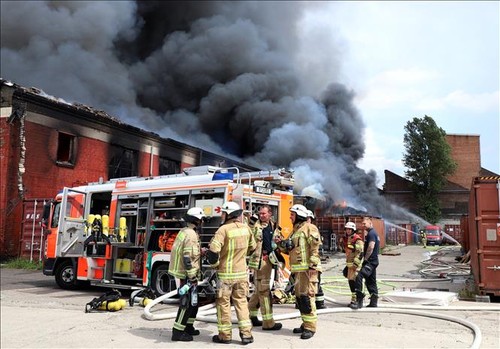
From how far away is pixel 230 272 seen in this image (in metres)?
4.91

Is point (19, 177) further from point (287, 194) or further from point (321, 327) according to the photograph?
point (321, 327)

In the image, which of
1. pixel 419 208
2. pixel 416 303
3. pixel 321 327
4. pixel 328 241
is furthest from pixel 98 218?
pixel 419 208

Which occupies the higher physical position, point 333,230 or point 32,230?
point 333,230

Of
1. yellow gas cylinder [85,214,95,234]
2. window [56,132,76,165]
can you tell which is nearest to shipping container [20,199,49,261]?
window [56,132,76,165]

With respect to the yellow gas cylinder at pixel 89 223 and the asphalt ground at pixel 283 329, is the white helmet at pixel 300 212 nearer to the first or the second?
the asphalt ground at pixel 283 329

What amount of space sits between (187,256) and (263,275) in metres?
1.14

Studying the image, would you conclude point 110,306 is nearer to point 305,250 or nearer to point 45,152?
point 305,250

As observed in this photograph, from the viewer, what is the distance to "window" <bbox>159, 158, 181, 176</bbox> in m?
22.2

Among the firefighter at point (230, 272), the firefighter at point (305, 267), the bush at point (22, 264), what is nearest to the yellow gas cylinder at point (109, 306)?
the firefighter at point (230, 272)

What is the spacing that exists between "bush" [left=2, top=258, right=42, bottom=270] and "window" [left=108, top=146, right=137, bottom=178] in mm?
5618

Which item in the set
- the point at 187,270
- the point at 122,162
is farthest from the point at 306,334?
the point at 122,162

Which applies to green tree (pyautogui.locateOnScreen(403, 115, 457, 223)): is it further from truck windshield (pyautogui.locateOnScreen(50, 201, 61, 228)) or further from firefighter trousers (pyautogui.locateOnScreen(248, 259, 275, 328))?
firefighter trousers (pyautogui.locateOnScreen(248, 259, 275, 328))

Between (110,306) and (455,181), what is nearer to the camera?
(110,306)

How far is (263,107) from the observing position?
26547 millimetres
